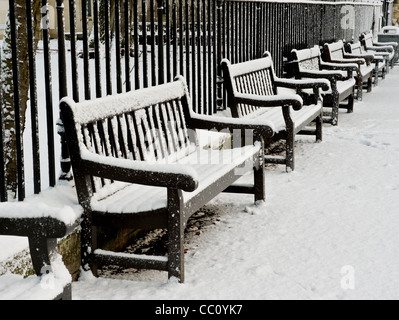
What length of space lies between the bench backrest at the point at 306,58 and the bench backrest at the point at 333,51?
0.67 m

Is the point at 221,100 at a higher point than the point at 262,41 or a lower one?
lower

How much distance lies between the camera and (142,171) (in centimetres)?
354

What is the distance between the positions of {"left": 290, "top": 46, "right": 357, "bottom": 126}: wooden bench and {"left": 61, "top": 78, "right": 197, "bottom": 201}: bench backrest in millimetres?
4259

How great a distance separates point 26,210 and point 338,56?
10903 mm

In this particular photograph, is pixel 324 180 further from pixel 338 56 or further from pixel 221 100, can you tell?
pixel 338 56

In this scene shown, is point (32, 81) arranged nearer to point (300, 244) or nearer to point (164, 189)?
point (164, 189)

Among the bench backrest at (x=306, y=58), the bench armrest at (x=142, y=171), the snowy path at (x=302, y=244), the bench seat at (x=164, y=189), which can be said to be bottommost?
the snowy path at (x=302, y=244)

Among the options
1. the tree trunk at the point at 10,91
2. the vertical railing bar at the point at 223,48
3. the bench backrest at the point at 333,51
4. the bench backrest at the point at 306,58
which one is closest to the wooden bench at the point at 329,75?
the bench backrest at the point at 306,58

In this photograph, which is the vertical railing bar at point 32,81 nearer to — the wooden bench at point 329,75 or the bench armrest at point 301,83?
the bench armrest at point 301,83

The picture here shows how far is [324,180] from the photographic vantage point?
6414 mm

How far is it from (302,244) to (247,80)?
2.88 metres

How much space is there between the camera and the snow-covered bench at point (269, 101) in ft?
21.0
